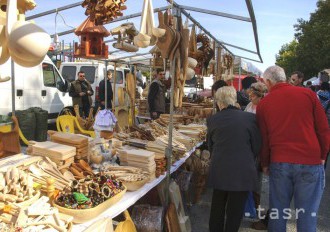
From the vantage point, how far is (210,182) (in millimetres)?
2941

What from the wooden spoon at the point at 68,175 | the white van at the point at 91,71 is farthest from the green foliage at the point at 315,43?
the wooden spoon at the point at 68,175

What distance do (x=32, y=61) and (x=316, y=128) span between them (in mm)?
2197

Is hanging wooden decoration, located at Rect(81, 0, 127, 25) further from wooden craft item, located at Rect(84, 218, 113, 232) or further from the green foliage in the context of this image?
the green foliage

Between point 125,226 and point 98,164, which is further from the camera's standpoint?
point 98,164

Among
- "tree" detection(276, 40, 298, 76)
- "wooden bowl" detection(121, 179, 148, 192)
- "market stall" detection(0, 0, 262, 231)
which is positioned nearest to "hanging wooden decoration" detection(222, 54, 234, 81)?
"market stall" detection(0, 0, 262, 231)

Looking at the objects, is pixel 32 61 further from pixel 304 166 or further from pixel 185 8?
pixel 185 8

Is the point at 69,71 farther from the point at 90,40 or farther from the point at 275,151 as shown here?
the point at 275,151

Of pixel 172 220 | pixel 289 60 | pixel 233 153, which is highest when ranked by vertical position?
pixel 289 60

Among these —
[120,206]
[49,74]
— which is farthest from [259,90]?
[49,74]

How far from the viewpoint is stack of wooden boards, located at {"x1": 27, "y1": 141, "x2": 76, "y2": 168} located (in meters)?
2.42

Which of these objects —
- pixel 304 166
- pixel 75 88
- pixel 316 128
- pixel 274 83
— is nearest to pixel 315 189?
pixel 304 166

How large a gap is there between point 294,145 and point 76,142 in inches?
66.9

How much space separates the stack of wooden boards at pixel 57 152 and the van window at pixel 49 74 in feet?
17.9

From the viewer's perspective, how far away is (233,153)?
2.82m
